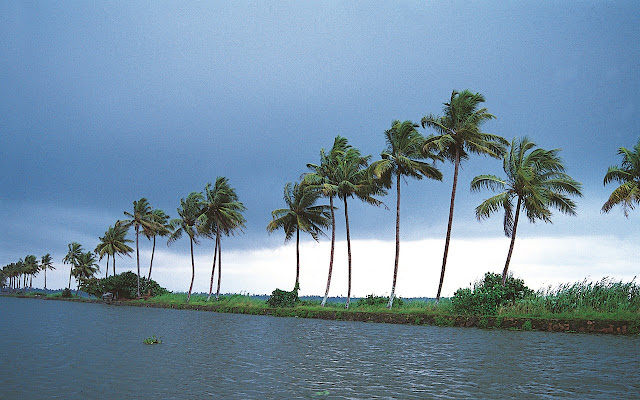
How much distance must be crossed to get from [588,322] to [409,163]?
1921 cm

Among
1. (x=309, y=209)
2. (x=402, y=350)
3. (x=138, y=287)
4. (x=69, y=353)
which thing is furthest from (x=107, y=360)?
(x=138, y=287)

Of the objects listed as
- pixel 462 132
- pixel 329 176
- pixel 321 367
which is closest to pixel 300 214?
pixel 329 176

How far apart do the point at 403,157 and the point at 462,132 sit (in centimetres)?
552

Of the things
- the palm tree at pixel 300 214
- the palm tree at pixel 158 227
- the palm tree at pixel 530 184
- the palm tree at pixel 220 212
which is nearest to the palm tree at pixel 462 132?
the palm tree at pixel 530 184

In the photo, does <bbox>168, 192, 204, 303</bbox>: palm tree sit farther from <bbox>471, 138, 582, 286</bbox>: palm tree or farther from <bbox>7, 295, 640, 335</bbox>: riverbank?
<bbox>471, 138, 582, 286</bbox>: palm tree

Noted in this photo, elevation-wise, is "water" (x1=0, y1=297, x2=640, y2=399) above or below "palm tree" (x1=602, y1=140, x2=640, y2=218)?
below

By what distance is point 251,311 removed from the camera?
49.5 meters

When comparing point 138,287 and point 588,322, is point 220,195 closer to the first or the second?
point 138,287

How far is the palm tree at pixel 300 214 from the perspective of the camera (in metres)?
49.8

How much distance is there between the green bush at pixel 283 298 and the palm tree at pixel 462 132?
18135 millimetres

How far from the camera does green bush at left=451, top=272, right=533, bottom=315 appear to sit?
31.2 m

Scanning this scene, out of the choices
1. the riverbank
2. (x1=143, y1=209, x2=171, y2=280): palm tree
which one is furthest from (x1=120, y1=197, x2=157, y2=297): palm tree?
the riverbank

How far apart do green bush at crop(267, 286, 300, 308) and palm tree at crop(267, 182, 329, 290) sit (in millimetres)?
954

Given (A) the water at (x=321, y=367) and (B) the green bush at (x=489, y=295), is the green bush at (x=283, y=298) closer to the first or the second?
(B) the green bush at (x=489, y=295)
